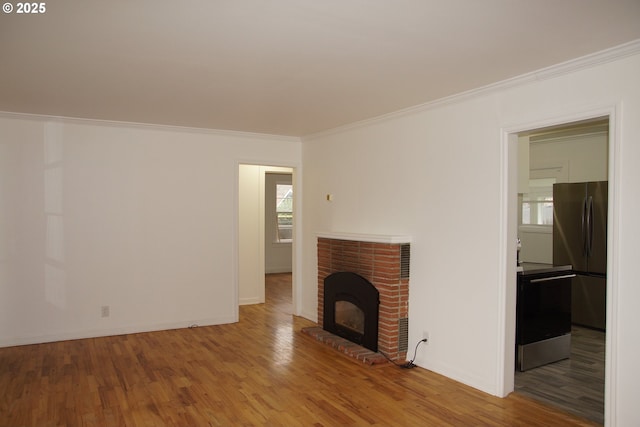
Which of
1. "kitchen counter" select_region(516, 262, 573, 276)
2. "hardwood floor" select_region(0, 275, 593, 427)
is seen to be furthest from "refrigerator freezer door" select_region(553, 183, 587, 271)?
"hardwood floor" select_region(0, 275, 593, 427)

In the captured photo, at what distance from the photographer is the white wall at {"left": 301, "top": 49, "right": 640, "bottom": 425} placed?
2.78 m

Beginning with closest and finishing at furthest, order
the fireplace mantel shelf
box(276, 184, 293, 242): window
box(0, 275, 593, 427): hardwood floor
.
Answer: box(0, 275, 593, 427): hardwood floor < the fireplace mantel shelf < box(276, 184, 293, 242): window

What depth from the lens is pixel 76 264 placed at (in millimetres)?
5066

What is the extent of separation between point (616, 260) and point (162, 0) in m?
2.99

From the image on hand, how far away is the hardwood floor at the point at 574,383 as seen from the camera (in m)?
3.39

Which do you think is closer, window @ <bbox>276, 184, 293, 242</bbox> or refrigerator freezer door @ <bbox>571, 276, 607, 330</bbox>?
refrigerator freezer door @ <bbox>571, 276, 607, 330</bbox>

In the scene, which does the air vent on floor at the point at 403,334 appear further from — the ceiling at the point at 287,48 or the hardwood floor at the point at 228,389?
the ceiling at the point at 287,48

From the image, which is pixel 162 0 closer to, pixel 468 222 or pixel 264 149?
pixel 468 222

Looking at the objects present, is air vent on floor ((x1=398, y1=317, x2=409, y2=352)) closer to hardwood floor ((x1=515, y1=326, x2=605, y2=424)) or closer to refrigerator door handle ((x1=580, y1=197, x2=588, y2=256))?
hardwood floor ((x1=515, y1=326, x2=605, y2=424))

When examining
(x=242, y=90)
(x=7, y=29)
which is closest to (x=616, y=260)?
(x=242, y=90)

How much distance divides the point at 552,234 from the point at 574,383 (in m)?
2.99

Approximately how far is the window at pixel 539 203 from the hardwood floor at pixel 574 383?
8.21 feet

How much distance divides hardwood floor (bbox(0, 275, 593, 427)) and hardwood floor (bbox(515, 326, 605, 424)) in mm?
172

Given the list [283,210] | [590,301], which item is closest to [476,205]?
[590,301]
